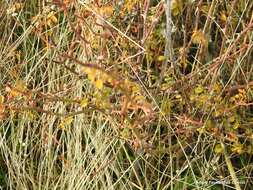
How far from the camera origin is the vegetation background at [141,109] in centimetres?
149

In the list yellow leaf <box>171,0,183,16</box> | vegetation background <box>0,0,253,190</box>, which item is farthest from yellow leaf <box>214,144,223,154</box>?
yellow leaf <box>171,0,183,16</box>

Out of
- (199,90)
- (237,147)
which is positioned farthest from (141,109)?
(237,147)

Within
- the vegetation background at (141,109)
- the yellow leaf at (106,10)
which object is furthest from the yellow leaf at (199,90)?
the yellow leaf at (106,10)

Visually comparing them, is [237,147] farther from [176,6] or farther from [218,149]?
[176,6]

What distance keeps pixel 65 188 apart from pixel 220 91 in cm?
53

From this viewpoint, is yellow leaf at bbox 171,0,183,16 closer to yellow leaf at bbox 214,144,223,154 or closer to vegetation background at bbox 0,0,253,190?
vegetation background at bbox 0,0,253,190

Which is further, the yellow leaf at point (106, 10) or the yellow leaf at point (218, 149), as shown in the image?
the yellow leaf at point (218, 149)

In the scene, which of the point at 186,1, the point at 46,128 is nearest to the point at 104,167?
the point at 46,128

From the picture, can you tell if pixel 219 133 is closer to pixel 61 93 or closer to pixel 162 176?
pixel 162 176

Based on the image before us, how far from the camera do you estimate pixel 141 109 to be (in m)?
1.53

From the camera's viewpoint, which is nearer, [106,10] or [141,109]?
[106,10]

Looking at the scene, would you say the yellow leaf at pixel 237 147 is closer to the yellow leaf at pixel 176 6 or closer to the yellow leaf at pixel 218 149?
the yellow leaf at pixel 218 149

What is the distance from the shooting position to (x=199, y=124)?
58.5 inches

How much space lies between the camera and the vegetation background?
1.49 m
